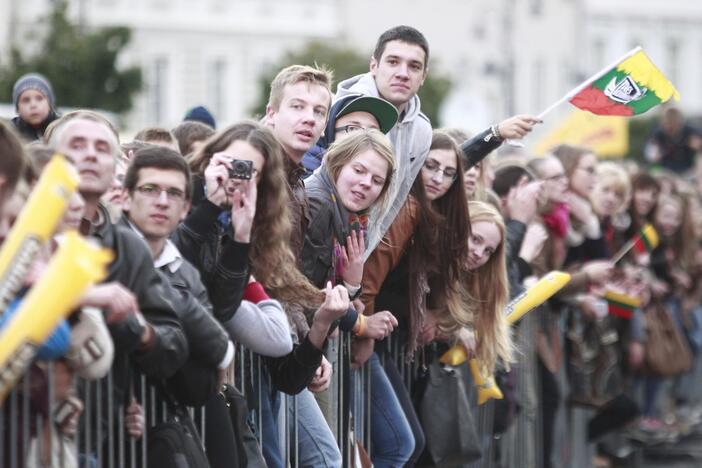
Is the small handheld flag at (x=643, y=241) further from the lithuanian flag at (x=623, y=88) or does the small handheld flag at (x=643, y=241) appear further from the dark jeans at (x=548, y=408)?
the lithuanian flag at (x=623, y=88)

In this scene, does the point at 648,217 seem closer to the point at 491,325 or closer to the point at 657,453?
the point at 657,453

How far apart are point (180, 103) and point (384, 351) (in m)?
58.9

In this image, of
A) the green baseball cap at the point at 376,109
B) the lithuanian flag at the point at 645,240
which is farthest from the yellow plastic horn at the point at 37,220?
the lithuanian flag at the point at 645,240

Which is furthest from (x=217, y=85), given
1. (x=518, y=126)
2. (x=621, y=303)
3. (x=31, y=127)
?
(x=518, y=126)

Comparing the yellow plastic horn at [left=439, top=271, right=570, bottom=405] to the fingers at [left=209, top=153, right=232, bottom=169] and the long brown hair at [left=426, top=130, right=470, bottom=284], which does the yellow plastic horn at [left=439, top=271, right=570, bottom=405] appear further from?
the fingers at [left=209, top=153, right=232, bottom=169]

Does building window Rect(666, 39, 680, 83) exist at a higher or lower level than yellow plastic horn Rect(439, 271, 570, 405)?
higher

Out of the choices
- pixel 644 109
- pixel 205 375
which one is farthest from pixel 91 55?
pixel 205 375

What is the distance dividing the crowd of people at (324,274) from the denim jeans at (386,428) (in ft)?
0.03

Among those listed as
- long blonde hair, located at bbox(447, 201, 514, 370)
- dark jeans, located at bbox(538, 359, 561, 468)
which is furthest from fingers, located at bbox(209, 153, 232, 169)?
dark jeans, located at bbox(538, 359, 561, 468)

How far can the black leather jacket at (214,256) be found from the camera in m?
6.61

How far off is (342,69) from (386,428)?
45632 millimetres

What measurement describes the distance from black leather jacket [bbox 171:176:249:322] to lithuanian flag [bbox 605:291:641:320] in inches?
268

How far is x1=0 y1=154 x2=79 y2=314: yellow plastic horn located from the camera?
481cm

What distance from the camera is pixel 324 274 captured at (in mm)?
7805
